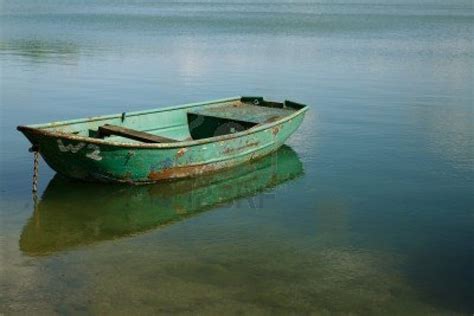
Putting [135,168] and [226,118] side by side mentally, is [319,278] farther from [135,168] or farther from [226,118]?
[226,118]

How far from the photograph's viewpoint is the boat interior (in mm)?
12211

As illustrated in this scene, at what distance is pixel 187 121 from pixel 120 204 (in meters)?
4.68

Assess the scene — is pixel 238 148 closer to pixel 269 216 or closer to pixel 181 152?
pixel 181 152

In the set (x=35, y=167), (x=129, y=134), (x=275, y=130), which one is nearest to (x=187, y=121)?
(x=275, y=130)

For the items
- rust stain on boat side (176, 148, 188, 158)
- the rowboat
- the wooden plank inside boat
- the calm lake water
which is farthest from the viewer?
the wooden plank inside boat

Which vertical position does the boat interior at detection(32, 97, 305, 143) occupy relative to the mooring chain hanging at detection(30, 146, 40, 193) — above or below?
above

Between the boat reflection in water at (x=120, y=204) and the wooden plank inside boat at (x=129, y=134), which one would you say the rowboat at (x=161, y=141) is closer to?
the wooden plank inside boat at (x=129, y=134)

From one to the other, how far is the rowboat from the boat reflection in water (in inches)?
10.6

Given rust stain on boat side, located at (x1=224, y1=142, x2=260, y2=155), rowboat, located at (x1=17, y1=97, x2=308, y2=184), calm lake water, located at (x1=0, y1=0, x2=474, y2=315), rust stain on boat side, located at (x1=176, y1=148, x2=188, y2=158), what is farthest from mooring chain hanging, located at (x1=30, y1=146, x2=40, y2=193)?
rust stain on boat side, located at (x1=224, y1=142, x2=260, y2=155)

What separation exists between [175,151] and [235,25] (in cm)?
4364

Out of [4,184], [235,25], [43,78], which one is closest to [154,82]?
[43,78]

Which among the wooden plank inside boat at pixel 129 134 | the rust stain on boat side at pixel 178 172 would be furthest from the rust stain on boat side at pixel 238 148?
the wooden plank inside boat at pixel 129 134

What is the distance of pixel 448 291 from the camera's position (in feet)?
25.5

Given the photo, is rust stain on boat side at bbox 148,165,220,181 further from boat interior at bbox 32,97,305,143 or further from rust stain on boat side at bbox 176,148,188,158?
boat interior at bbox 32,97,305,143
